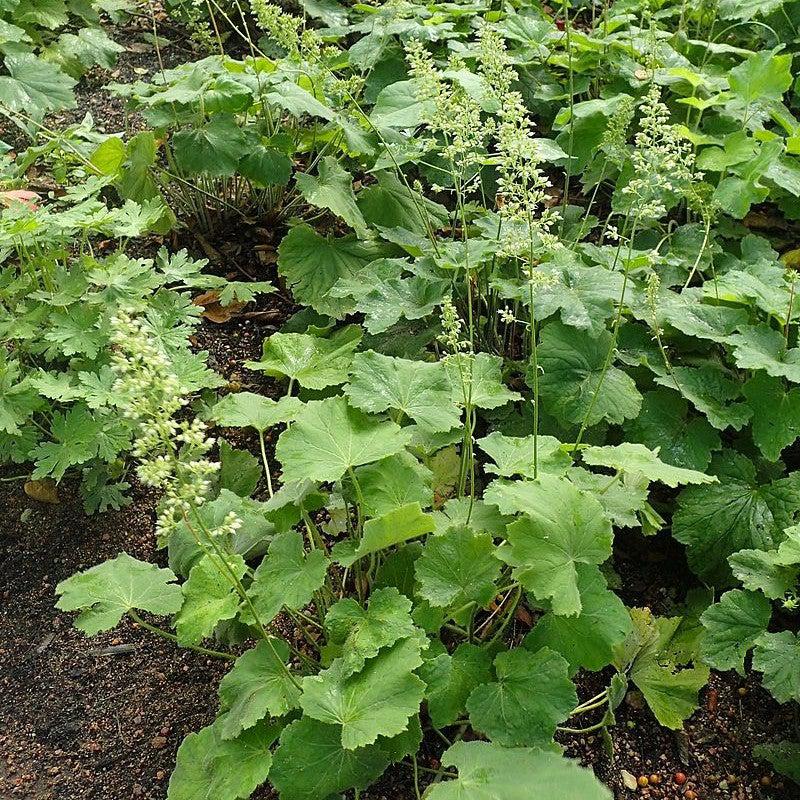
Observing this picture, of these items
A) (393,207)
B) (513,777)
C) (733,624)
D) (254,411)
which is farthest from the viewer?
(393,207)

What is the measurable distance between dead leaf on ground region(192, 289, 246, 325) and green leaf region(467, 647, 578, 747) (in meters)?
1.96

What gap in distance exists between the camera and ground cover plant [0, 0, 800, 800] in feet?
6.31

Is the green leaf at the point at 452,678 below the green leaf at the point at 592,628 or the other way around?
below

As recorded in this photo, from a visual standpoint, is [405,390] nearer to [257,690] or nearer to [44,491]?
[257,690]

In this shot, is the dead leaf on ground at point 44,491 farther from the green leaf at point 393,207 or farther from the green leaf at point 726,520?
the green leaf at point 726,520

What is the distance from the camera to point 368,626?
75.8 inches

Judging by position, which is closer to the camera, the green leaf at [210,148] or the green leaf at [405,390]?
the green leaf at [405,390]

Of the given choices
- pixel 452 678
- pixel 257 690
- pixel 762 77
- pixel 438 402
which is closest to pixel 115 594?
pixel 257 690

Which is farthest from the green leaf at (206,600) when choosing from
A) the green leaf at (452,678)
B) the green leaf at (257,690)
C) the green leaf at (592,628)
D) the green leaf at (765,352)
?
the green leaf at (765,352)

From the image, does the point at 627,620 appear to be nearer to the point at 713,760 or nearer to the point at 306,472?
the point at 713,760

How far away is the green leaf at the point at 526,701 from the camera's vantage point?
6.20 feet

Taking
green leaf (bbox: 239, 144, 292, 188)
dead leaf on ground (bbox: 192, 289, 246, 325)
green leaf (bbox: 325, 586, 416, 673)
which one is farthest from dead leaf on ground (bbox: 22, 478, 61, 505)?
green leaf (bbox: 239, 144, 292, 188)

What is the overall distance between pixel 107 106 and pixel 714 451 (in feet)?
11.0

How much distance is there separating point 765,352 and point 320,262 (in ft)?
5.29
